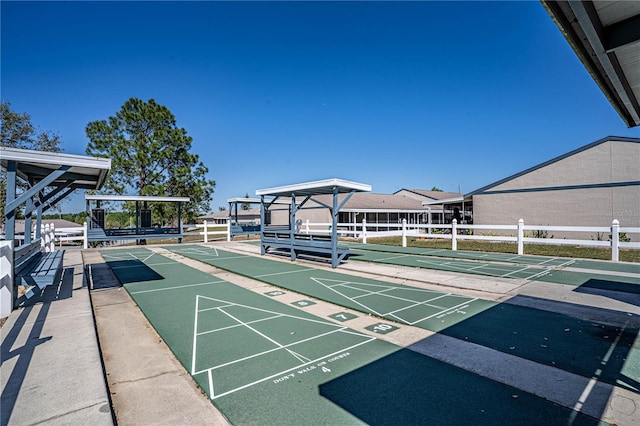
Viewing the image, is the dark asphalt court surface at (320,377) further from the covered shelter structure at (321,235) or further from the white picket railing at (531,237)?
the white picket railing at (531,237)

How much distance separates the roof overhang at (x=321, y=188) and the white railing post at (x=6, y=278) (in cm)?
707

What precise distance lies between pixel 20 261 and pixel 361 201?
24.3m

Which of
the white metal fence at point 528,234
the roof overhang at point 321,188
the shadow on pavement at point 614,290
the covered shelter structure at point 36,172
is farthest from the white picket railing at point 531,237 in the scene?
the covered shelter structure at point 36,172

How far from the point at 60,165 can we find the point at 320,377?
271 inches

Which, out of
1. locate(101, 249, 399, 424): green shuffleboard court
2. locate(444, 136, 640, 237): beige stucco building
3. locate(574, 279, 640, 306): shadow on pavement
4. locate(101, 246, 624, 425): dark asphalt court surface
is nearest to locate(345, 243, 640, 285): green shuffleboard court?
locate(574, 279, 640, 306): shadow on pavement

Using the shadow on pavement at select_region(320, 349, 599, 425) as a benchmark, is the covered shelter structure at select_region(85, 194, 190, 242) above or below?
above

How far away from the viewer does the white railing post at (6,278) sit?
4750 millimetres

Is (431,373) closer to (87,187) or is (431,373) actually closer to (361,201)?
(87,187)

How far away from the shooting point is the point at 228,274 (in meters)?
9.27

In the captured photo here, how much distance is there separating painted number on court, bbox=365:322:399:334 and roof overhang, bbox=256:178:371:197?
5.61 metres

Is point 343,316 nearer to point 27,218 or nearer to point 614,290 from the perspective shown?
point 614,290

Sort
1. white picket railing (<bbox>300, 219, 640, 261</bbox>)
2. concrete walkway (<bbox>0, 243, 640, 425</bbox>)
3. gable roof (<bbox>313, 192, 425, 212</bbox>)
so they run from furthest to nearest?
gable roof (<bbox>313, 192, 425, 212</bbox>), white picket railing (<bbox>300, 219, 640, 261</bbox>), concrete walkway (<bbox>0, 243, 640, 425</bbox>)

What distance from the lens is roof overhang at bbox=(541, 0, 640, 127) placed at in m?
2.29

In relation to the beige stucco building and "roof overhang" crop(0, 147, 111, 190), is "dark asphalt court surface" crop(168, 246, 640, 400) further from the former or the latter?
the beige stucco building
